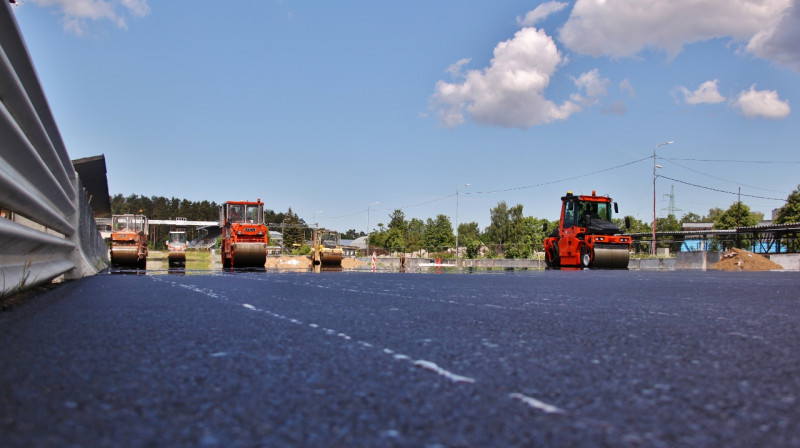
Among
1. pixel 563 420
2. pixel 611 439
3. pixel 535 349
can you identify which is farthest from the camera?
pixel 535 349

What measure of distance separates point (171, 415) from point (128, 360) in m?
0.86

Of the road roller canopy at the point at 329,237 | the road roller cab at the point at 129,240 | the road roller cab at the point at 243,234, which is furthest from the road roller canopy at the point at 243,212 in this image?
the road roller canopy at the point at 329,237

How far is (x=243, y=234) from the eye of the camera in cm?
2344

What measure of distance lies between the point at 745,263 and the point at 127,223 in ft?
100.0

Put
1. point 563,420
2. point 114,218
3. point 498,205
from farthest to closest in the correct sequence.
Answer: point 498,205 → point 114,218 → point 563,420

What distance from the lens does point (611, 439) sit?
4.12 ft

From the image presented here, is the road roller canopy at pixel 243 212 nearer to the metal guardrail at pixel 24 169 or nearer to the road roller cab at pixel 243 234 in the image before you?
the road roller cab at pixel 243 234

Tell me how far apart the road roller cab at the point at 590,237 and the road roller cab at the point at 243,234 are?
11796 millimetres

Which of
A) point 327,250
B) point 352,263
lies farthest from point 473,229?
point 327,250

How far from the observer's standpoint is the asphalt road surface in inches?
50.7

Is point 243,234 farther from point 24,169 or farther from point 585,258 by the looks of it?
point 24,169

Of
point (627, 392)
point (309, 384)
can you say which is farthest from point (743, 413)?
point (309, 384)

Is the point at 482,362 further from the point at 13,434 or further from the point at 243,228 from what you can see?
the point at 243,228

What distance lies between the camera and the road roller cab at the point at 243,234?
74.9 feet
